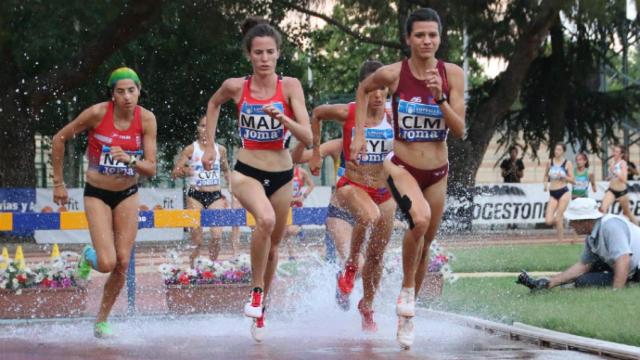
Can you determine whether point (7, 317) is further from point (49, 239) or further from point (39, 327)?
point (49, 239)

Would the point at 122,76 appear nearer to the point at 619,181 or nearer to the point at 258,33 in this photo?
the point at 258,33

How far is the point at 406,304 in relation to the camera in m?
9.37

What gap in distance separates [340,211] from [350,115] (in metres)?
1.26

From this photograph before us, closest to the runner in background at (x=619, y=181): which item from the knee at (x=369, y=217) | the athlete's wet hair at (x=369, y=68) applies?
the knee at (x=369, y=217)

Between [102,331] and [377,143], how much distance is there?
2.79m

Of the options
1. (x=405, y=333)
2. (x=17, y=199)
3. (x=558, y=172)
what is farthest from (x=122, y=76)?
(x=558, y=172)

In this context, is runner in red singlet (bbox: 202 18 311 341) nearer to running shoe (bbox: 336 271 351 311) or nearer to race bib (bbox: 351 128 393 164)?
race bib (bbox: 351 128 393 164)

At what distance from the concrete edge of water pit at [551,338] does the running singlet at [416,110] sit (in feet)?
5.47

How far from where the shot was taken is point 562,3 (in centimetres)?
2708

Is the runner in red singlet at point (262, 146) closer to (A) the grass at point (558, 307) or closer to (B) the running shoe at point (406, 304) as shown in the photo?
(B) the running shoe at point (406, 304)

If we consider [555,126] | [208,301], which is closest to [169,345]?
[208,301]

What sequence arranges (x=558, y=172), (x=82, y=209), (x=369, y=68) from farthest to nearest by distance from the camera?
(x=82, y=209) → (x=558, y=172) → (x=369, y=68)

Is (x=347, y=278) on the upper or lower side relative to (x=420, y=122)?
lower

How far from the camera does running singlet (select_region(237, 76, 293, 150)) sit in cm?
977
